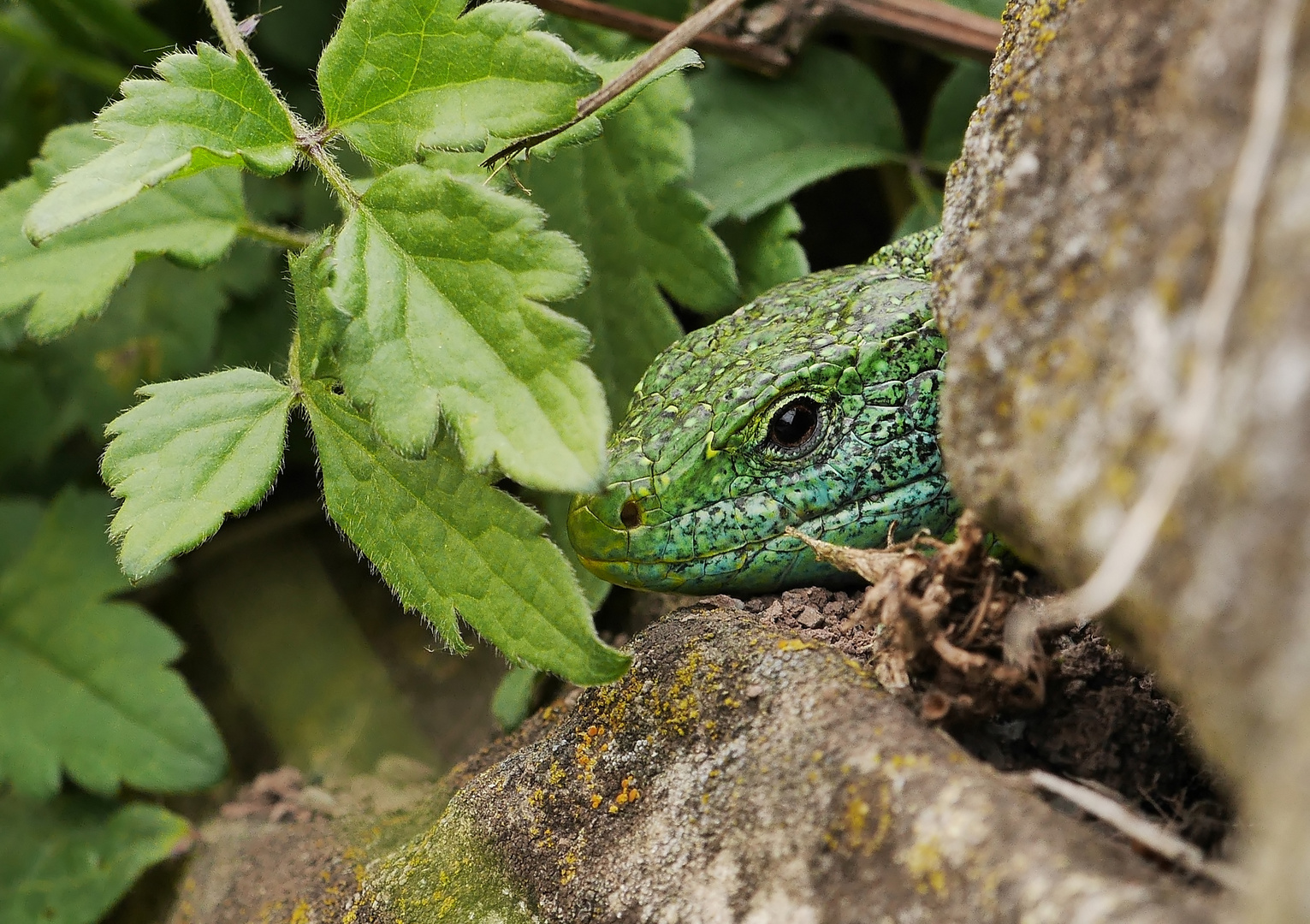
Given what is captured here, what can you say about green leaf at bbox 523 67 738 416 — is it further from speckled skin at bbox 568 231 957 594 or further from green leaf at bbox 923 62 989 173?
green leaf at bbox 923 62 989 173

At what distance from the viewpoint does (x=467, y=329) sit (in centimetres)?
165

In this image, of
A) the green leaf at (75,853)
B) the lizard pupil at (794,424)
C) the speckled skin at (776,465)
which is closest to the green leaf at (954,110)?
the speckled skin at (776,465)

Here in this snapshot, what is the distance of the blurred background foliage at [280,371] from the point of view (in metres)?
2.60

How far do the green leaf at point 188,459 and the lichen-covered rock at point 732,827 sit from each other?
65cm

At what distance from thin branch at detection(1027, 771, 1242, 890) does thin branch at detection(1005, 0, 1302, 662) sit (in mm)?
332

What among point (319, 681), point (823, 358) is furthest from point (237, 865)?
point (823, 358)

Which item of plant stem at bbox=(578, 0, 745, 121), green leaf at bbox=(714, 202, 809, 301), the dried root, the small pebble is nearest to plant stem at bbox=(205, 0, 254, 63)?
plant stem at bbox=(578, 0, 745, 121)

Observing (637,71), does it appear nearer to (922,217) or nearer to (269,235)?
(269,235)

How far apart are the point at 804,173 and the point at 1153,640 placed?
1969mm

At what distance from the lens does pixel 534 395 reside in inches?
62.0

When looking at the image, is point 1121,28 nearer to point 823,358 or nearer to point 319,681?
point 823,358

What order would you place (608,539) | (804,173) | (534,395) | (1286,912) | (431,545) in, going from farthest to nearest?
(804,173), (608,539), (431,545), (534,395), (1286,912)

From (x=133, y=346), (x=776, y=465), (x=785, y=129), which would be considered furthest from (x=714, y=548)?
(x=133, y=346)

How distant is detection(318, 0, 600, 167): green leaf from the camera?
1.71m
